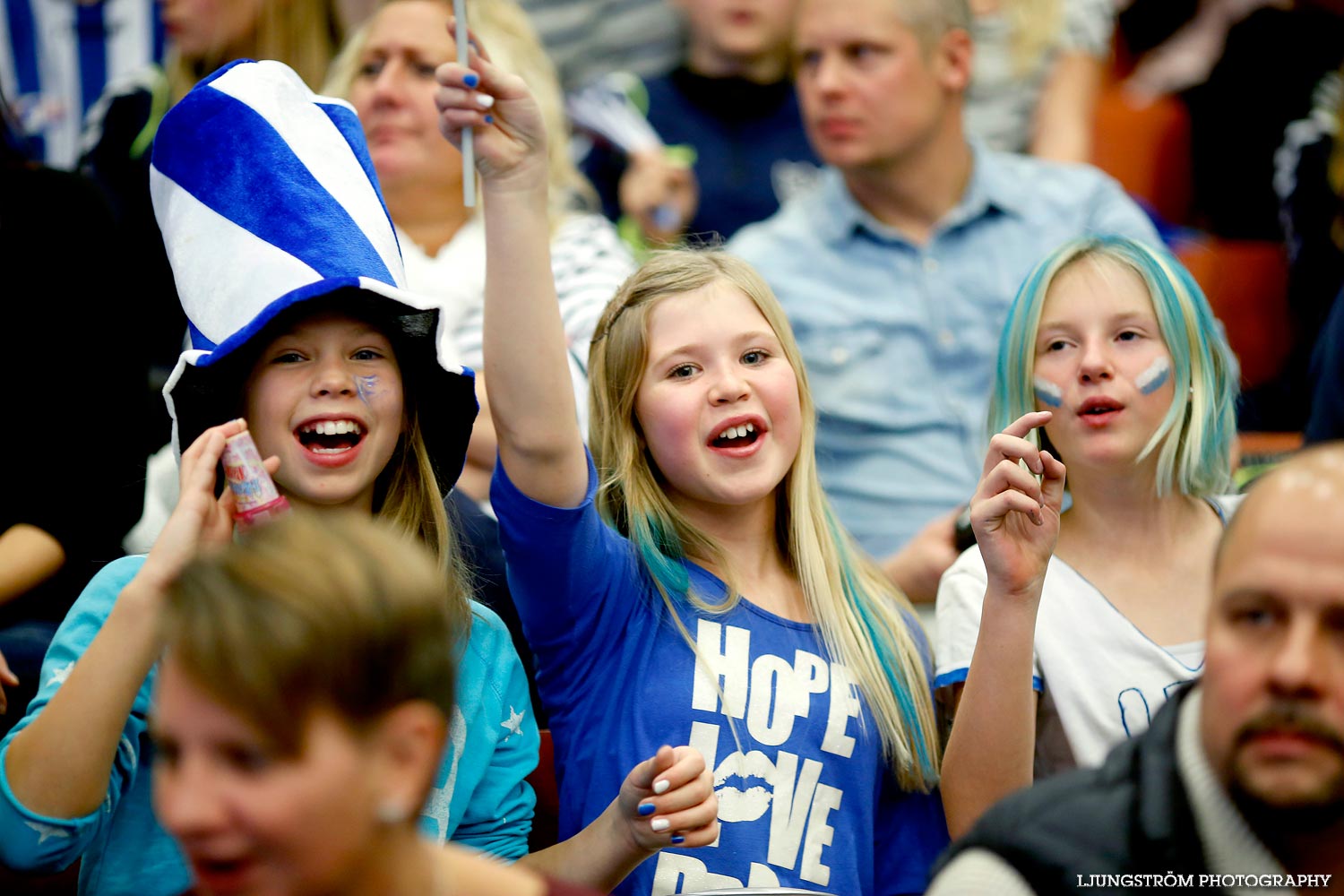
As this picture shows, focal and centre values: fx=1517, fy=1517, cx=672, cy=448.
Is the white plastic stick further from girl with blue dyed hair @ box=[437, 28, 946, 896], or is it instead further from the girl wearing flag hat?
the girl wearing flag hat

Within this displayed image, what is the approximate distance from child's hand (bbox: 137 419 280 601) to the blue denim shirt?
1700mm

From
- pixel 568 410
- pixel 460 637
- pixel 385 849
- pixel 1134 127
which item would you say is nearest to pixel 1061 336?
pixel 568 410

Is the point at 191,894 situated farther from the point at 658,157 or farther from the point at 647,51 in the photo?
the point at 647,51

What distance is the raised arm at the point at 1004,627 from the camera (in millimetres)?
2037

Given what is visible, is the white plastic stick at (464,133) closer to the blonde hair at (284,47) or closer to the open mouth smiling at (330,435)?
the open mouth smiling at (330,435)

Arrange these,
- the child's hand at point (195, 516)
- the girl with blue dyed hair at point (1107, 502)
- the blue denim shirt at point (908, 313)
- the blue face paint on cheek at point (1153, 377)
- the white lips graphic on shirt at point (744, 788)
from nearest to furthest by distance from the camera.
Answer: the child's hand at point (195, 516) → the white lips graphic on shirt at point (744, 788) → the girl with blue dyed hair at point (1107, 502) → the blue face paint on cheek at point (1153, 377) → the blue denim shirt at point (908, 313)

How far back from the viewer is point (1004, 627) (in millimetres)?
2113

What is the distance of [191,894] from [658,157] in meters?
2.65

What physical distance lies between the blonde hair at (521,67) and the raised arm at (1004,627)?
5.52ft

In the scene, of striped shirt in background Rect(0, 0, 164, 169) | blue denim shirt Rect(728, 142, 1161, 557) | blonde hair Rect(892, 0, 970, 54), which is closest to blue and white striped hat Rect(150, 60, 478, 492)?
blue denim shirt Rect(728, 142, 1161, 557)

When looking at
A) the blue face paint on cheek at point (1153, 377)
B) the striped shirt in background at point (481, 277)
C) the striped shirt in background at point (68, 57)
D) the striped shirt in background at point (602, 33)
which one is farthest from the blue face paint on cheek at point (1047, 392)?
the striped shirt in background at point (68, 57)

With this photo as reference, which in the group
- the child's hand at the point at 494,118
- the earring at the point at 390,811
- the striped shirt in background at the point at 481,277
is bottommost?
the earring at the point at 390,811

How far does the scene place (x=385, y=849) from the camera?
1389 millimetres

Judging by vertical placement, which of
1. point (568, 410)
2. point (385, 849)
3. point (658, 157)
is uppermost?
point (658, 157)
